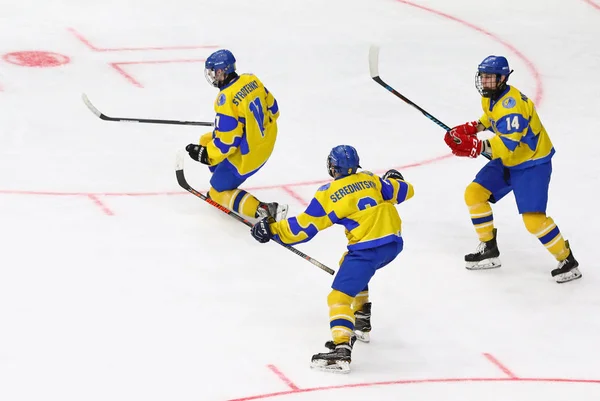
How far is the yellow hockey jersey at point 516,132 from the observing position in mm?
6371

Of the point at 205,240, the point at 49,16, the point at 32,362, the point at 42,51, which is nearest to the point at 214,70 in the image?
the point at 205,240

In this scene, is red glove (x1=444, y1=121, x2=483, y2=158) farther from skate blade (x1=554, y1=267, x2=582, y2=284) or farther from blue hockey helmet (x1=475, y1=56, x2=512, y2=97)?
skate blade (x1=554, y1=267, x2=582, y2=284)

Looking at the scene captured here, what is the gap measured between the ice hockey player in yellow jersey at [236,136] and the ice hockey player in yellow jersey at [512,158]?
1.08 m

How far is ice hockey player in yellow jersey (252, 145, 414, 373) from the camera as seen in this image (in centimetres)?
555

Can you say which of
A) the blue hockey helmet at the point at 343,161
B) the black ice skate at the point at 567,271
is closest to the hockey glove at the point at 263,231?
the blue hockey helmet at the point at 343,161

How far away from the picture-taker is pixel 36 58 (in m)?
9.50

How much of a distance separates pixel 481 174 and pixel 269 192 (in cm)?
145

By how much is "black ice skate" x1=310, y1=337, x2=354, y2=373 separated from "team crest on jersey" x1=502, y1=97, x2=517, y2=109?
163 centimetres

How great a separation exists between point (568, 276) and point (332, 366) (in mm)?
1747

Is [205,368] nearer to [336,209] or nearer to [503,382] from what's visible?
[336,209]

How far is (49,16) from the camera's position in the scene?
34.3ft

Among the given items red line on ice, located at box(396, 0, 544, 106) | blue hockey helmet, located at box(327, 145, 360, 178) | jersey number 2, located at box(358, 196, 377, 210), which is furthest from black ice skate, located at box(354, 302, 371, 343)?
red line on ice, located at box(396, 0, 544, 106)

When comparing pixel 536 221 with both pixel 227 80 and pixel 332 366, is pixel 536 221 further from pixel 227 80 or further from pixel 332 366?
pixel 227 80

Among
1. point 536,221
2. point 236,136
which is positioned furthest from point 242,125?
point 536,221
